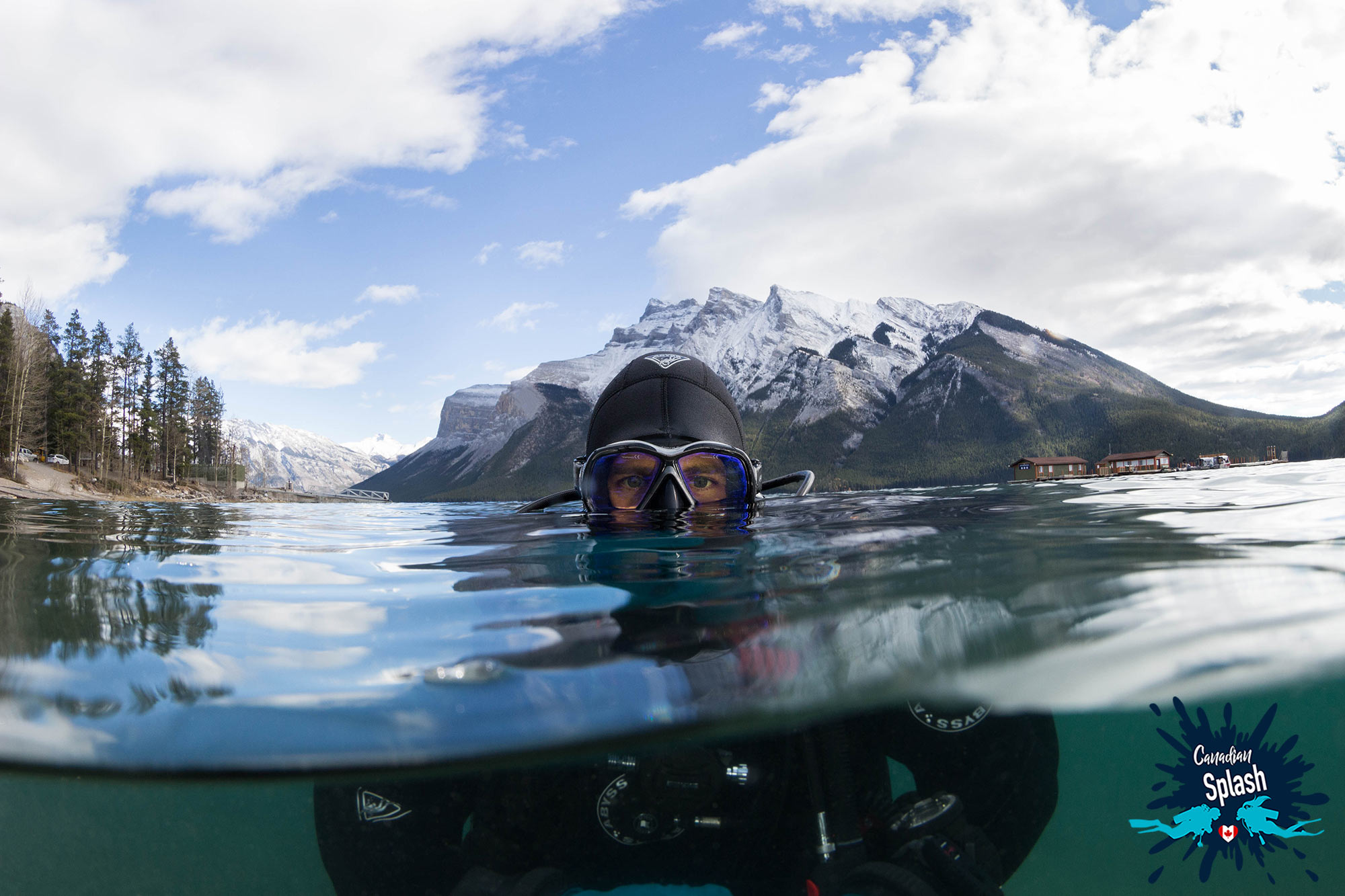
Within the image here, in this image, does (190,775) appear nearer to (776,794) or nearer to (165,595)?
(165,595)

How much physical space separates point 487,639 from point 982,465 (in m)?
178

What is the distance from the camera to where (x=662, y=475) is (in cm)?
561

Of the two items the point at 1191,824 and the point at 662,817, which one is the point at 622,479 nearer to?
the point at 662,817

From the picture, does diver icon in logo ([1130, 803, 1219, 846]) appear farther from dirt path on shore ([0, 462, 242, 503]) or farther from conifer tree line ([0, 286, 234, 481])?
conifer tree line ([0, 286, 234, 481])

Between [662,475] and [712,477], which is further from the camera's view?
[712,477]

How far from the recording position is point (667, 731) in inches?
109

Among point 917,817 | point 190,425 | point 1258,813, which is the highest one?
point 190,425

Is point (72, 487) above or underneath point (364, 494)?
above

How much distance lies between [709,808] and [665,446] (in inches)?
135

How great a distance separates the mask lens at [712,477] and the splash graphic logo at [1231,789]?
3619 mm

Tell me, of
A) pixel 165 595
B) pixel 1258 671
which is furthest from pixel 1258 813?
pixel 165 595

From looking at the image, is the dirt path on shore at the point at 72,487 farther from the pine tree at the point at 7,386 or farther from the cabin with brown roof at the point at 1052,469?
the cabin with brown roof at the point at 1052,469

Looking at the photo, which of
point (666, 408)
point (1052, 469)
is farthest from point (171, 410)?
point (1052, 469)

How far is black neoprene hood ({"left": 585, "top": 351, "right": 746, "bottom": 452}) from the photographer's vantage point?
6.47 meters
